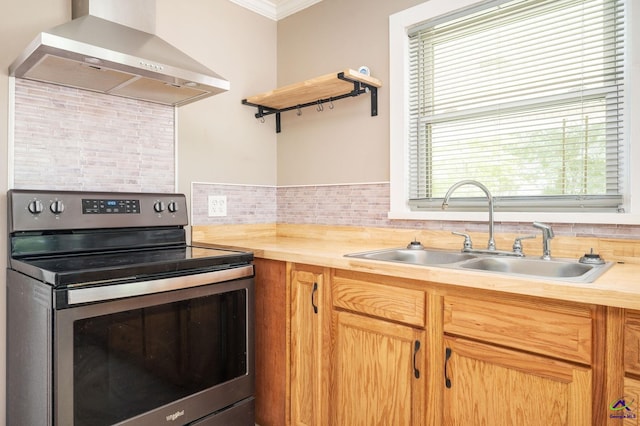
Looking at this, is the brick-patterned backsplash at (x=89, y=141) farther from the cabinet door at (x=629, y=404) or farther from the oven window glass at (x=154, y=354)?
the cabinet door at (x=629, y=404)

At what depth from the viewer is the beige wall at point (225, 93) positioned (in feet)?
7.29

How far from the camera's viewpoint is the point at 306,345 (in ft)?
5.75

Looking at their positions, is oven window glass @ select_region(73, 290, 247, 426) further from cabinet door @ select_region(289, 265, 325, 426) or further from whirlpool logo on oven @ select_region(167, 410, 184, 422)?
cabinet door @ select_region(289, 265, 325, 426)

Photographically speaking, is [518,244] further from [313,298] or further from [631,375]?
[313,298]

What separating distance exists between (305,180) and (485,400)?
1.63m

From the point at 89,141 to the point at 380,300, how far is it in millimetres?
1459

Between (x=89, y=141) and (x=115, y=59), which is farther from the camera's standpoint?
(x=89, y=141)

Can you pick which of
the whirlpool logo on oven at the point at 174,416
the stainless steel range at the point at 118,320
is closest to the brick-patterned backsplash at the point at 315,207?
the stainless steel range at the point at 118,320

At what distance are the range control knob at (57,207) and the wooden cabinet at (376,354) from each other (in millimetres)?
1114

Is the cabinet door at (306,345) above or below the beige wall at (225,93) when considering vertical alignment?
below

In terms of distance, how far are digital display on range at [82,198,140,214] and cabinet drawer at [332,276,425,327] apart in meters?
0.97

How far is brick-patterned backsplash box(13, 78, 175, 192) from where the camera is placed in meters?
1.72

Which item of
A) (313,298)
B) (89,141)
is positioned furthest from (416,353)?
(89,141)

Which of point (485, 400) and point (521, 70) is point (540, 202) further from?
point (485, 400)
